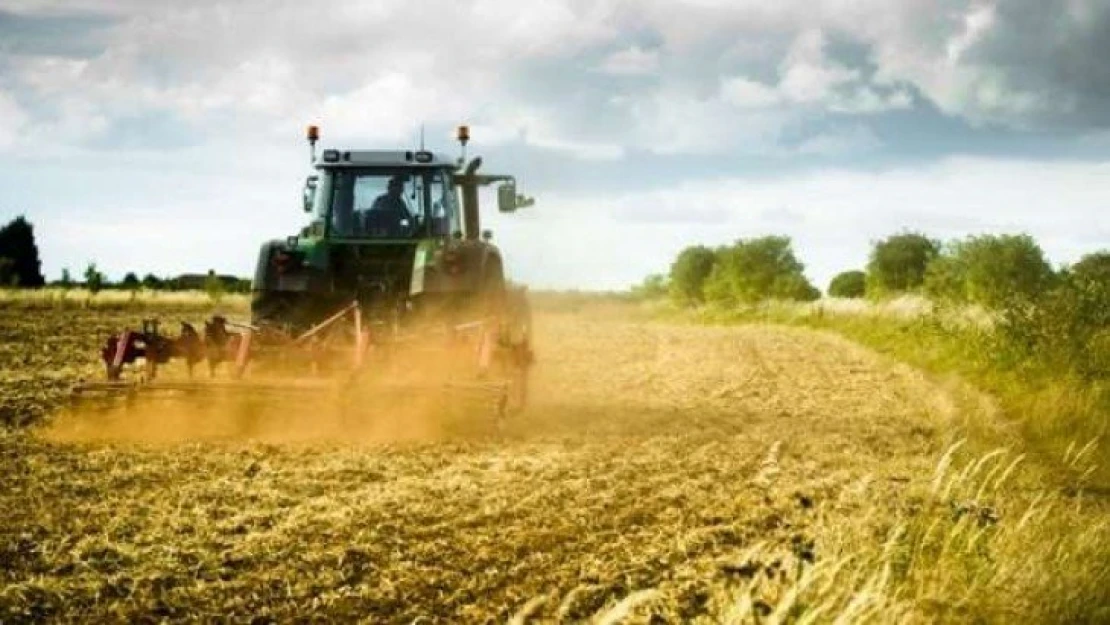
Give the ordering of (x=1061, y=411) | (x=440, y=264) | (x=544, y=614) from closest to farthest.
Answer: (x=544, y=614) < (x=440, y=264) < (x=1061, y=411)

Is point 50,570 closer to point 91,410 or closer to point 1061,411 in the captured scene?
point 91,410

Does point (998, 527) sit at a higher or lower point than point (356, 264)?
lower

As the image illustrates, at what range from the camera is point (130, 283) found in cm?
4656

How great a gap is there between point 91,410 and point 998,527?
697 cm

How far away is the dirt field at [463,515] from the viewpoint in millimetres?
5078

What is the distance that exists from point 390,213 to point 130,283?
37.5 meters

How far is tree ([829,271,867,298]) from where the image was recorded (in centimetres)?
8081

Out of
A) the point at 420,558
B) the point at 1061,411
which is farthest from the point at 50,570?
the point at 1061,411

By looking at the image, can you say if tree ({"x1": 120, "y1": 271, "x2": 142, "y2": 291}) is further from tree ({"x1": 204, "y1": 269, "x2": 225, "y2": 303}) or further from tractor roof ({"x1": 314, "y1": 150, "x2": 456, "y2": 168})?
tractor roof ({"x1": 314, "y1": 150, "x2": 456, "y2": 168})

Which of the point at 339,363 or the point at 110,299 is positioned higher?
the point at 110,299

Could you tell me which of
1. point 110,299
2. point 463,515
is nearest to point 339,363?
point 463,515

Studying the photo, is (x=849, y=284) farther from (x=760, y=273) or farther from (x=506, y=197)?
(x=506, y=197)

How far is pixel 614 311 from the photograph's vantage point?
62.4 m

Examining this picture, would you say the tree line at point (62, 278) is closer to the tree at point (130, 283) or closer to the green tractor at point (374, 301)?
the tree at point (130, 283)
